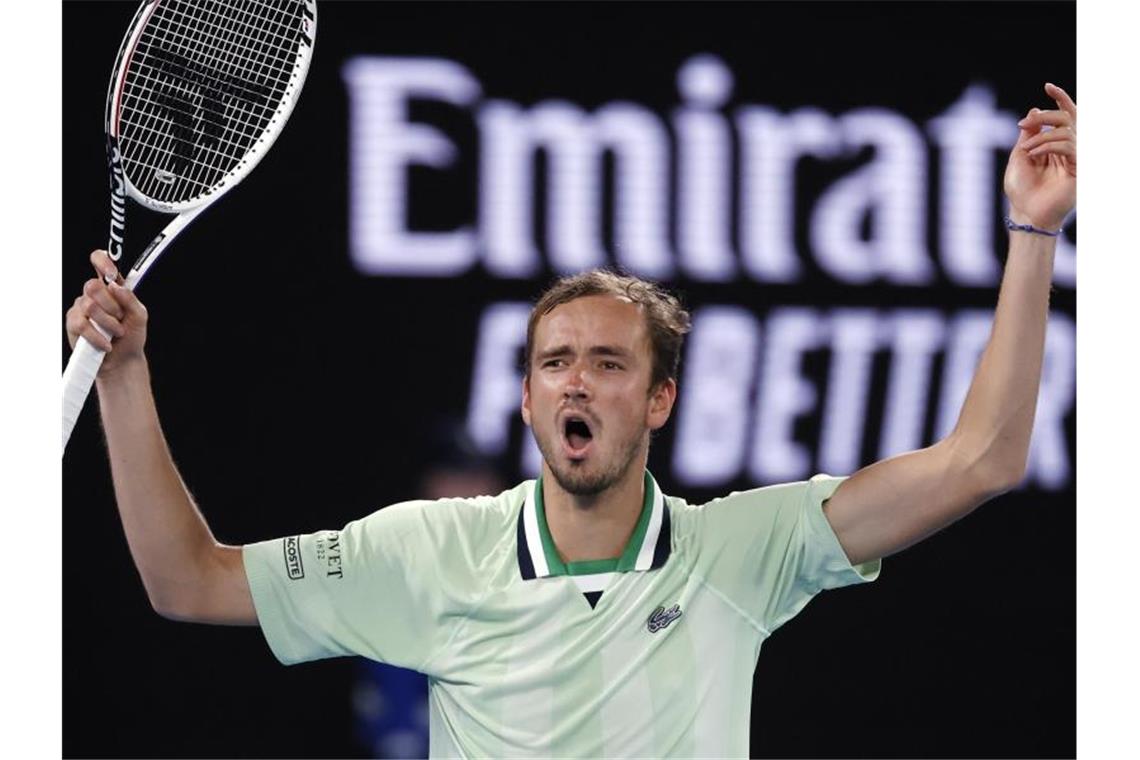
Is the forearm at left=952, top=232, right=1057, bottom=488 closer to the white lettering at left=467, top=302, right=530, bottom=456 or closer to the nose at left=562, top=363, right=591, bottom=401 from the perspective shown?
the nose at left=562, top=363, right=591, bottom=401

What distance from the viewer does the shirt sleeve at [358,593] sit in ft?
9.07

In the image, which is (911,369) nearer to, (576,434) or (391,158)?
(391,158)

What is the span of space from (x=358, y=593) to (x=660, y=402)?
56 centimetres

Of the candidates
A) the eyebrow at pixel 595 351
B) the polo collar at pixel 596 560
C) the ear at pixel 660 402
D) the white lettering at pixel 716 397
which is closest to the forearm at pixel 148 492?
the polo collar at pixel 596 560

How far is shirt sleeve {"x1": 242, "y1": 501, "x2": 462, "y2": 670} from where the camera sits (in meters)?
2.76

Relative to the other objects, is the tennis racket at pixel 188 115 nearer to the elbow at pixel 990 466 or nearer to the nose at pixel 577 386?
the nose at pixel 577 386

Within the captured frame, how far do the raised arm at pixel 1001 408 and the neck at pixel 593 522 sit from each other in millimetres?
309

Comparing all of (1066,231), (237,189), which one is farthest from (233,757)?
(1066,231)

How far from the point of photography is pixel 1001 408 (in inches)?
103

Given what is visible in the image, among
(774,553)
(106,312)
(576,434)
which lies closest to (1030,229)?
(774,553)

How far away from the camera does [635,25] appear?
181 inches

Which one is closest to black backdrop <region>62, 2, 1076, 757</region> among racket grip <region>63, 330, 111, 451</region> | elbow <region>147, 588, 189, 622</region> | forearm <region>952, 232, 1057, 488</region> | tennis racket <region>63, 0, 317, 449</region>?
tennis racket <region>63, 0, 317, 449</region>

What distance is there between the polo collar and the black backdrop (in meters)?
1.65

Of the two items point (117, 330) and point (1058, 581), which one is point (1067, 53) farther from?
point (117, 330)
